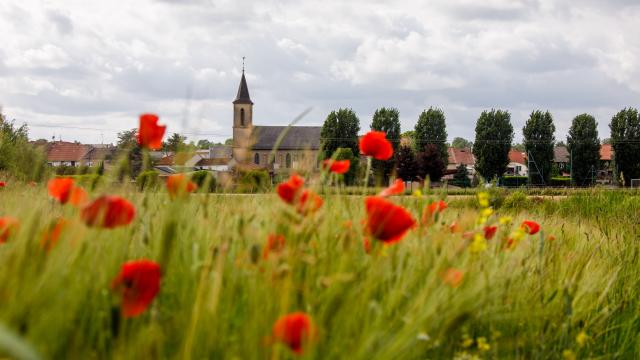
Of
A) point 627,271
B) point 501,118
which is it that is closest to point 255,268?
point 627,271

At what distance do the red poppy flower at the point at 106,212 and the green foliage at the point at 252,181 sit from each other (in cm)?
115

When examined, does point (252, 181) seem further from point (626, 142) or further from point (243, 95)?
point (243, 95)

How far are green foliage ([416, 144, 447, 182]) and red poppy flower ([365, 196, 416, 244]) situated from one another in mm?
47785

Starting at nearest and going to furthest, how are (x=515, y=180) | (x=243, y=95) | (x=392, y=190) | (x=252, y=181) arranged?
(x=392, y=190) < (x=252, y=181) < (x=515, y=180) < (x=243, y=95)

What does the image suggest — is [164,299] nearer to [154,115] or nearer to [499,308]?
[154,115]

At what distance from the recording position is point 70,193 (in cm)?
209

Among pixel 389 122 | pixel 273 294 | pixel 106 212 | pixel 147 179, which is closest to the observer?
pixel 106 212

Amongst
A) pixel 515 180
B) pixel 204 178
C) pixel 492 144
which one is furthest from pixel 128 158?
pixel 515 180

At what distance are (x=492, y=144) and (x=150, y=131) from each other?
5560 centimetres

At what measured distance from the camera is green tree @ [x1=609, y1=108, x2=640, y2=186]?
2099 inches

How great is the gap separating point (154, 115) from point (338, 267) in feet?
2.73

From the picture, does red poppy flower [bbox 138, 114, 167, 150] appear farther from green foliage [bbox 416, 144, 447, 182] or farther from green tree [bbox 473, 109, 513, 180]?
green tree [bbox 473, 109, 513, 180]

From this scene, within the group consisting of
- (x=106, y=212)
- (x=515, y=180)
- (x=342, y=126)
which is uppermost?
(x=342, y=126)

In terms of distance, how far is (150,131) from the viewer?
2.20m
